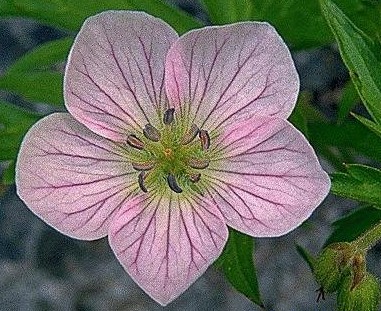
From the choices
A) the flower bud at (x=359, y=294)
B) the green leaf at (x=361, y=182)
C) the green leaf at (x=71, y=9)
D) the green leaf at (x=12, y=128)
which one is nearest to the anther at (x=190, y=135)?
the green leaf at (x=361, y=182)

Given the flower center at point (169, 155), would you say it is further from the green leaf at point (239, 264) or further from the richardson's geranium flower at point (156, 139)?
the green leaf at point (239, 264)

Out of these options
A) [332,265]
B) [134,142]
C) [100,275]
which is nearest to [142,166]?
[134,142]

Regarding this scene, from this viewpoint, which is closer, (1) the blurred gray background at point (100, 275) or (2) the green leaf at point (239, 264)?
(2) the green leaf at point (239, 264)

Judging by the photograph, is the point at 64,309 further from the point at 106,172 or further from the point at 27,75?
the point at 106,172

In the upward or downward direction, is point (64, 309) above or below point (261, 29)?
below

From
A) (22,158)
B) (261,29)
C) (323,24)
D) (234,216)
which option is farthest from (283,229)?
(323,24)

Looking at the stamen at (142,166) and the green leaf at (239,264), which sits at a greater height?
the stamen at (142,166)
